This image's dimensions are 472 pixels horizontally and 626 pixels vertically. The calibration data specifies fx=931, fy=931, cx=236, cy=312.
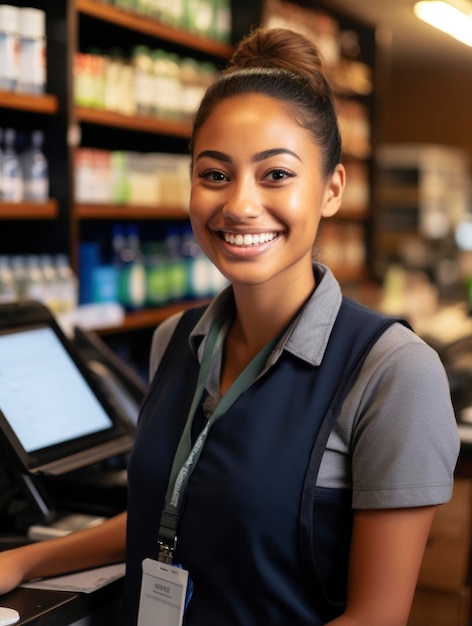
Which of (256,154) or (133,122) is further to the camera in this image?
(133,122)

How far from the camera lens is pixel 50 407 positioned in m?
1.75

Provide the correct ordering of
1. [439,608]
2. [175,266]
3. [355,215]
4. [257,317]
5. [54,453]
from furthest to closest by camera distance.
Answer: [355,215] < [175,266] < [439,608] < [54,453] < [257,317]

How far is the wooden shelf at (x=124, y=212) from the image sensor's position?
11.3ft

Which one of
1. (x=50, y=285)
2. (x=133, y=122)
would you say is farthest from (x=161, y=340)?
(x=133, y=122)

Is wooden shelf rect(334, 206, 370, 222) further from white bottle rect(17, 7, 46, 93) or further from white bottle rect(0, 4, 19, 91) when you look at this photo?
white bottle rect(0, 4, 19, 91)

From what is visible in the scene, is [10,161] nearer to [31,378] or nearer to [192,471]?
[31,378]

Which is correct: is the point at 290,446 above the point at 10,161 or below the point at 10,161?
below

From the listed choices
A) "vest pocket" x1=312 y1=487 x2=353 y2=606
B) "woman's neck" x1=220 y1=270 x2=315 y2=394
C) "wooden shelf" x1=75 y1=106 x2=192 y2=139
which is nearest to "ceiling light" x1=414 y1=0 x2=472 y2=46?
"wooden shelf" x1=75 y1=106 x2=192 y2=139

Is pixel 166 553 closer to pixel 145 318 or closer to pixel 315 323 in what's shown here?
pixel 315 323

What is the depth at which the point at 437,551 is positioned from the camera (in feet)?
8.64

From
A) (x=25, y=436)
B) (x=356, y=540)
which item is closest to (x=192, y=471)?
(x=356, y=540)

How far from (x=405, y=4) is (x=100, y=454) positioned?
4823 millimetres

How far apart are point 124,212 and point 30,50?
2.82 feet

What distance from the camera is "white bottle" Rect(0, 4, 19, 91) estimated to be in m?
2.90
